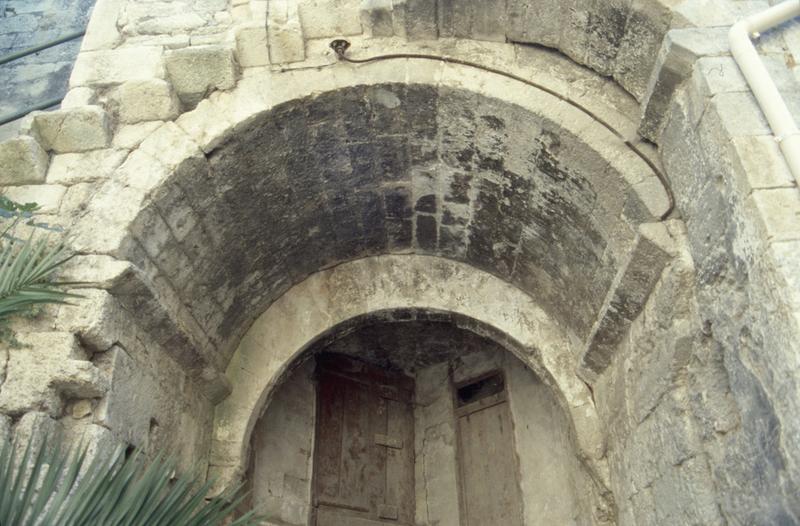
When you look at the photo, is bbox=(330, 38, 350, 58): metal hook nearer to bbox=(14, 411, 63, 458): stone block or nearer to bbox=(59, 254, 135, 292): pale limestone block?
bbox=(59, 254, 135, 292): pale limestone block

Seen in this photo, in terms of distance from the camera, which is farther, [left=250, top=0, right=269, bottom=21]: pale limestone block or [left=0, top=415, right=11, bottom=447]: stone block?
[left=250, top=0, right=269, bottom=21]: pale limestone block

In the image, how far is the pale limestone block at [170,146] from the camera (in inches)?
136

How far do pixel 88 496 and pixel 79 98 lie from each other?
88.0 inches

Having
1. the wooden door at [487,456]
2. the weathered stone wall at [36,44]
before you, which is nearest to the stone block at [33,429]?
the wooden door at [487,456]

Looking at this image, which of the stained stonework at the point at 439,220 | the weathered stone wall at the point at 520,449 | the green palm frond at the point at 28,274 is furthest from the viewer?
the weathered stone wall at the point at 520,449

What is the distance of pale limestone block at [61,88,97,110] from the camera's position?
3701 millimetres

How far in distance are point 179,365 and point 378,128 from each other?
171cm

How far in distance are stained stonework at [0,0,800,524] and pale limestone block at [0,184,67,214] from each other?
0.01m

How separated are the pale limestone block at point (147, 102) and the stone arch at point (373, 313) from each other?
4.97ft

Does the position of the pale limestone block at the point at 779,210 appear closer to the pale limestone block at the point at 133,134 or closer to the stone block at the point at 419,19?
the stone block at the point at 419,19

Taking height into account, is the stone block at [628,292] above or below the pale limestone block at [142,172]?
below

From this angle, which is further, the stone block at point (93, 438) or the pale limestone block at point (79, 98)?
the pale limestone block at point (79, 98)

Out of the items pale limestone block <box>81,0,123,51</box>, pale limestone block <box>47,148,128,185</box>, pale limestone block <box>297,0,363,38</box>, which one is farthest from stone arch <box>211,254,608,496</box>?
pale limestone block <box>81,0,123,51</box>

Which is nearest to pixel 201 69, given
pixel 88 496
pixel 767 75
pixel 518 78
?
pixel 518 78
